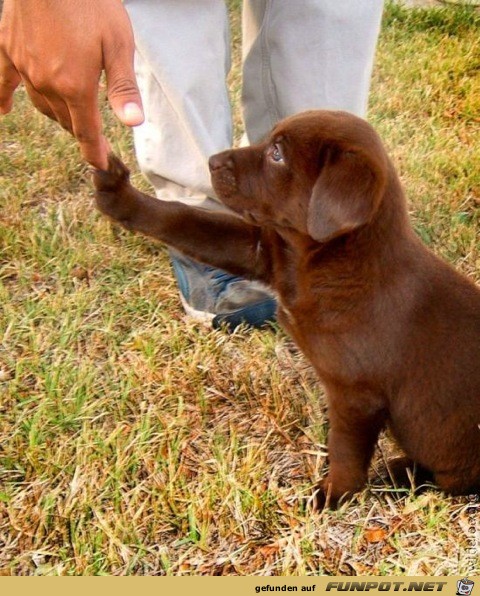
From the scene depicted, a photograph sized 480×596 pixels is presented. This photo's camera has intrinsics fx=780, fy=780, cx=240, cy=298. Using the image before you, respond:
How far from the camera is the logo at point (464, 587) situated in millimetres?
1846

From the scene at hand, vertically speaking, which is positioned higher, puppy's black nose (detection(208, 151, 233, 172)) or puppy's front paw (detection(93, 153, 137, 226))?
puppy's black nose (detection(208, 151, 233, 172))

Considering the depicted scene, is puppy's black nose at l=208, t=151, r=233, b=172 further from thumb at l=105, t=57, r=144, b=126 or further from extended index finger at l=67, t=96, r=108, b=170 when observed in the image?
thumb at l=105, t=57, r=144, b=126

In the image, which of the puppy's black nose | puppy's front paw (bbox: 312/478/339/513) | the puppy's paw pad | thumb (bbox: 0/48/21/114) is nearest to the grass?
puppy's front paw (bbox: 312/478/339/513)

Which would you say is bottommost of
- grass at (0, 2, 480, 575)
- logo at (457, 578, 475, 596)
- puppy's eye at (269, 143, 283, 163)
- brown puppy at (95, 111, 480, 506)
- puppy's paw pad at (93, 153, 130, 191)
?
logo at (457, 578, 475, 596)

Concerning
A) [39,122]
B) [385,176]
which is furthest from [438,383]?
[39,122]

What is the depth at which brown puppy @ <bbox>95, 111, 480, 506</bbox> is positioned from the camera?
1960mm

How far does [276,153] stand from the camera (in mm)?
2053

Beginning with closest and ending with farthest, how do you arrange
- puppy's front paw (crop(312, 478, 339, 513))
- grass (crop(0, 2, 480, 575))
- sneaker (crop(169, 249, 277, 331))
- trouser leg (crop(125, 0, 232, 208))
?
1. grass (crop(0, 2, 480, 575))
2. puppy's front paw (crop(312, 478, 339, 513))
3. trouser leg (crop(125, 0, 232, 208))
4. sneaker (crop(169, 249, 277, 331))

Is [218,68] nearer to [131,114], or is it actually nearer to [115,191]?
[115,191]

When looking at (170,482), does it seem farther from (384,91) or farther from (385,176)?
(384,91)

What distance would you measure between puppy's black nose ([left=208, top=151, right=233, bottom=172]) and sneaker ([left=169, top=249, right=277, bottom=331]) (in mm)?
637

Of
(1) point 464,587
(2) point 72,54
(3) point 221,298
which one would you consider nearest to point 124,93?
(2) point 72,54

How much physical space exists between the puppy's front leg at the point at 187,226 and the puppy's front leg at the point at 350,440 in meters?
0.46

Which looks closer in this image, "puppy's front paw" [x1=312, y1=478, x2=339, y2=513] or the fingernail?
the fingernail
